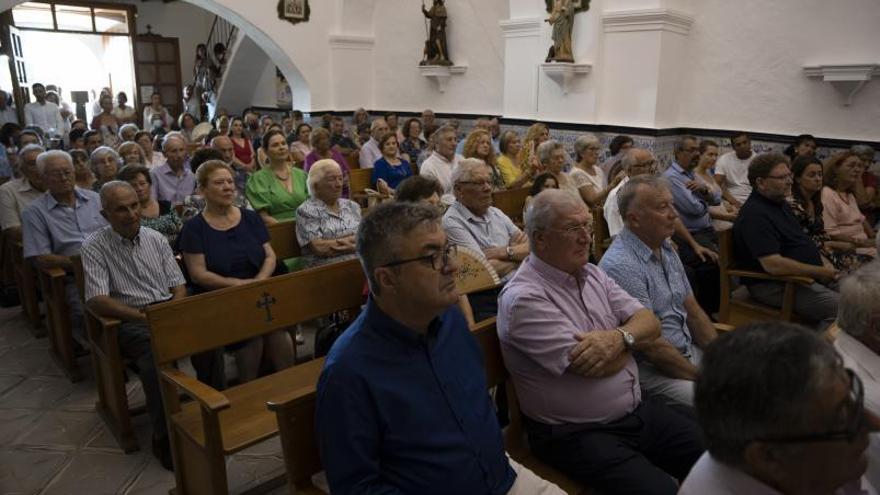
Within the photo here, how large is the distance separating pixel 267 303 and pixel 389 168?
10.8 ft

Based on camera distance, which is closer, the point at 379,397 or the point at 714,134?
the point at 379,397

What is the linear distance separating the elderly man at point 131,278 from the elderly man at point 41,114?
27.0 feet

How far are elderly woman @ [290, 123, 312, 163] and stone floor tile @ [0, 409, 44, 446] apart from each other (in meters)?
3.69

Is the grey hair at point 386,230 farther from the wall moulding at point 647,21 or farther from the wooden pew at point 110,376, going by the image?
the wall moulding at point 647,21

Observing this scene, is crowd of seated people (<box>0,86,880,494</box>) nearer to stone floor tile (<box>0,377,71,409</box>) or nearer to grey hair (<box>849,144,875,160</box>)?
stone floor tile (<box>0,377,71,409</box>)

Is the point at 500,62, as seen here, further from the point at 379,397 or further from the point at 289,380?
the point at 379,397

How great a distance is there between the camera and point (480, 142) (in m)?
5.18

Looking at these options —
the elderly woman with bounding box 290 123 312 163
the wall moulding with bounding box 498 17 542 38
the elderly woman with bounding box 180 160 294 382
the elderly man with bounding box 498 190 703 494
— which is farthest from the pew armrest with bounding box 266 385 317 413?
the wall moulding with bounding box 498 17 542 38

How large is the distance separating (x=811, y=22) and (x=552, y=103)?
2721 millimetres

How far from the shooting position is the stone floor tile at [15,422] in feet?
9.86

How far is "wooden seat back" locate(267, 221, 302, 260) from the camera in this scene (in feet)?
12.1

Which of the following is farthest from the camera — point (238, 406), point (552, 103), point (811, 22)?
point (552, 103)

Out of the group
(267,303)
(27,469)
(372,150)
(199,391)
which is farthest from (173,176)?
(199,391)

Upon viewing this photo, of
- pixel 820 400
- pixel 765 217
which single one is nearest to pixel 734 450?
pixel 820 400
